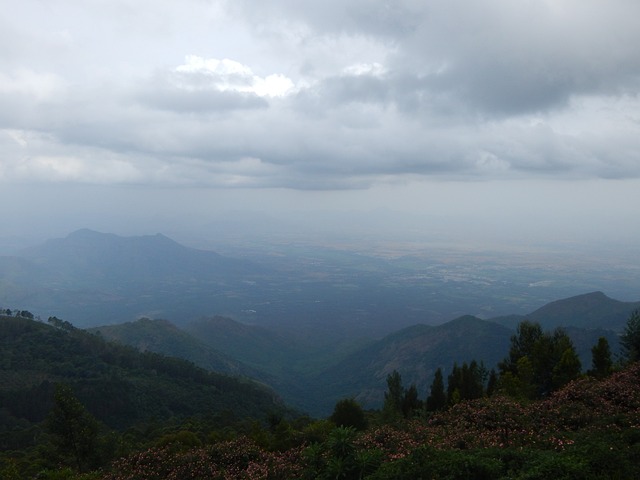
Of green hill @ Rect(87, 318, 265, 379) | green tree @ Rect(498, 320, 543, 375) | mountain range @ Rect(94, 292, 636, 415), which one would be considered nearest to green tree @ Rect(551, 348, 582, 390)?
green tree @ Rect(498, 320, 543, 375)

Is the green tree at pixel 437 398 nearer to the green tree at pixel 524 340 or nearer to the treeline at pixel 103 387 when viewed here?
the green tree at pixel 524 340

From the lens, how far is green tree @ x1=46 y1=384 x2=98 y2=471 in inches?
992

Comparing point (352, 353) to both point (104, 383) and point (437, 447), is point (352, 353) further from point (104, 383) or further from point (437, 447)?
point (437, 447)

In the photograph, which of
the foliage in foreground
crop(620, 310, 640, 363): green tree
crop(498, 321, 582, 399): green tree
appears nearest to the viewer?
the foliage in foreground

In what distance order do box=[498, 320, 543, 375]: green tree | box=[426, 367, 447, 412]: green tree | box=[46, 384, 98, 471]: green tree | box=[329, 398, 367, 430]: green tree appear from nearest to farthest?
box=[46, 384, 98, 471]: green tree < box=[329, 398, 367, 430]: green tree < box=[426, 367, 447, 412]: green tree < box=[498, 320, 543, 375]: green tree

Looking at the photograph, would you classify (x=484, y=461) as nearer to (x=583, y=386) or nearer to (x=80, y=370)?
(x=583, y=386)

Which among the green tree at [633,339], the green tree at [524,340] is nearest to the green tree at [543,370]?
the green tree at [524,340]

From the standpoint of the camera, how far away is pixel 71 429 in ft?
83.0

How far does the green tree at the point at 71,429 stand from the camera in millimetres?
25188

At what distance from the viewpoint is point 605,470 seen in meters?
9.88

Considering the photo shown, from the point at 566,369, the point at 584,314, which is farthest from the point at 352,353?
Result: the point at 566,369

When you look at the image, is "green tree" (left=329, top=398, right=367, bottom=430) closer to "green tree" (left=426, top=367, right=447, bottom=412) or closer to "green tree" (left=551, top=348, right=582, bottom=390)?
"green tree" (left=426, top=367, right=447, bottom=412)

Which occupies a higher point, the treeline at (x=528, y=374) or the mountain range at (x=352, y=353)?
the treeline at (x=528, y=374)

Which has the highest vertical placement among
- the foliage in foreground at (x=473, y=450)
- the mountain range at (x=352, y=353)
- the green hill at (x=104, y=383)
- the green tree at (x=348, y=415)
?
the foliage in foreground at (x=473, y=450)
